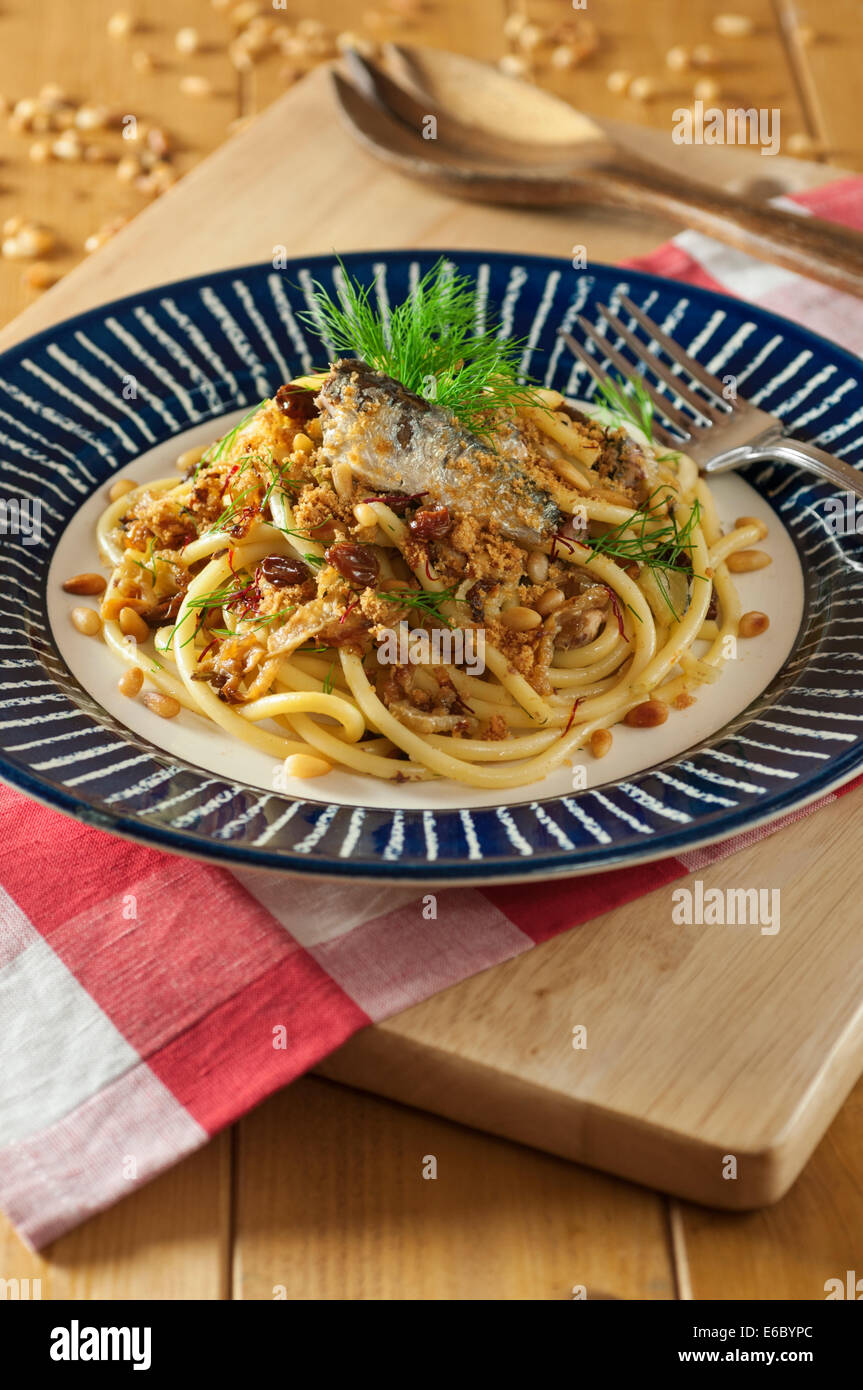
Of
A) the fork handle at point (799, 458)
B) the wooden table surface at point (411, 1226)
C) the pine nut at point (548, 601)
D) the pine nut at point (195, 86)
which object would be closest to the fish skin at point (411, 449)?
the pine nut at point (548, 601)

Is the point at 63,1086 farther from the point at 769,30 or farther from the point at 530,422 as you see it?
the point at 769,30

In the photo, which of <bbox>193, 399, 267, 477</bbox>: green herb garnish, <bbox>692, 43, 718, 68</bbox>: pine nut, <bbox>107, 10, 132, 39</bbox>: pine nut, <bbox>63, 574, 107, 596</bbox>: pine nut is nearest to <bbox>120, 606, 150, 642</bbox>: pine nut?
<bbox>63, 574, 107, 596</bbox>: pine nut

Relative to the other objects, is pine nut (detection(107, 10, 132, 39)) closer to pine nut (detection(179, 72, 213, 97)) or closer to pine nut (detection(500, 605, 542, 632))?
pine nut (detection(179, 72, 213, 97))

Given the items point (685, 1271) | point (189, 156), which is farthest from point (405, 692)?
point (189, 156)

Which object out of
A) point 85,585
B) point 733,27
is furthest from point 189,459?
point 733,27

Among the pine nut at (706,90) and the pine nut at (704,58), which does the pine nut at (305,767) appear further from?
the pine nut at (704,58)

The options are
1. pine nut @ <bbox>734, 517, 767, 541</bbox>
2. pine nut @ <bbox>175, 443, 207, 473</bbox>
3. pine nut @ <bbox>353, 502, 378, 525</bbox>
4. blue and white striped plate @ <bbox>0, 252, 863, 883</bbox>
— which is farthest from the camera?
pine nut @ <bbox>175, 443, 207, 473</bbox>

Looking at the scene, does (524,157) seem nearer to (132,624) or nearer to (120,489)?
(120,489)
